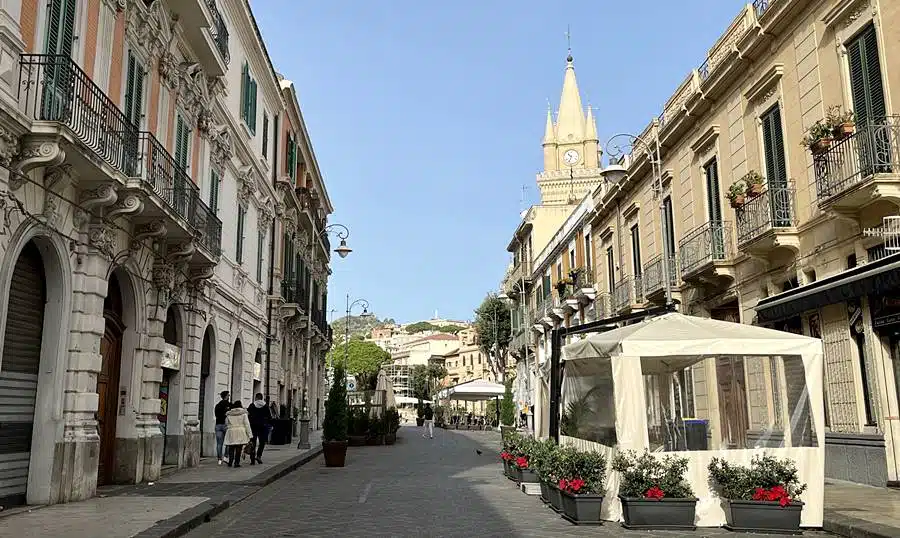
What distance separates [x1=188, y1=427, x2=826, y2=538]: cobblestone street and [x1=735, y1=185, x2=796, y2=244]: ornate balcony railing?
7561mm

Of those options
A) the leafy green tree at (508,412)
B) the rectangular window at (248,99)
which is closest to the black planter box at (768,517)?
the rectangular window at (248,99)

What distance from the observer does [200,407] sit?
66.6ft

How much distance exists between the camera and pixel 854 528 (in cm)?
904

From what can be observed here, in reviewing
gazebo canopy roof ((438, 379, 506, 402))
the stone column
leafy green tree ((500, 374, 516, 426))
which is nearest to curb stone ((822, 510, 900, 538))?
the stone column

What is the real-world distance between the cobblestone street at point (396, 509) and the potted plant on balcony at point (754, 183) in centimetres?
808

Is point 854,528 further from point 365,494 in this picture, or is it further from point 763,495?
point 365,494

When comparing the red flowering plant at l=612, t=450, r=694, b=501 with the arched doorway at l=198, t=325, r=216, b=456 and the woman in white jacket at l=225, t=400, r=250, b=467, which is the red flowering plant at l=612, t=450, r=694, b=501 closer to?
the woman in white jacket at l=225, t=400, r=250, b=467

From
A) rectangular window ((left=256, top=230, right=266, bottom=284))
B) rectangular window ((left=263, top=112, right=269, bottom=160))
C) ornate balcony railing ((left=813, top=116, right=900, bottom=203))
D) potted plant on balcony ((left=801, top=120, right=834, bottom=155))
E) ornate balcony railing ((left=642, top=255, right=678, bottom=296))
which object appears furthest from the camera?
rectangular window ((left=263, top=112, right=269, bottom=160))

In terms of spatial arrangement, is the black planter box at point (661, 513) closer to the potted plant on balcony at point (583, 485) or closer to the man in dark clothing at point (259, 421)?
the potted plant on balcony at point (583, 485)

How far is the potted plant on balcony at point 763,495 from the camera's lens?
30.7ft

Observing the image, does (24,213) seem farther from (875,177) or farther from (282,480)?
(875,177)

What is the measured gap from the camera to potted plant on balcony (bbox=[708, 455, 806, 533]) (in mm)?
9344

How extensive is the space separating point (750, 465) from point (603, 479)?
1.84 m

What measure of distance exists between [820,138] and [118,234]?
12.2m
